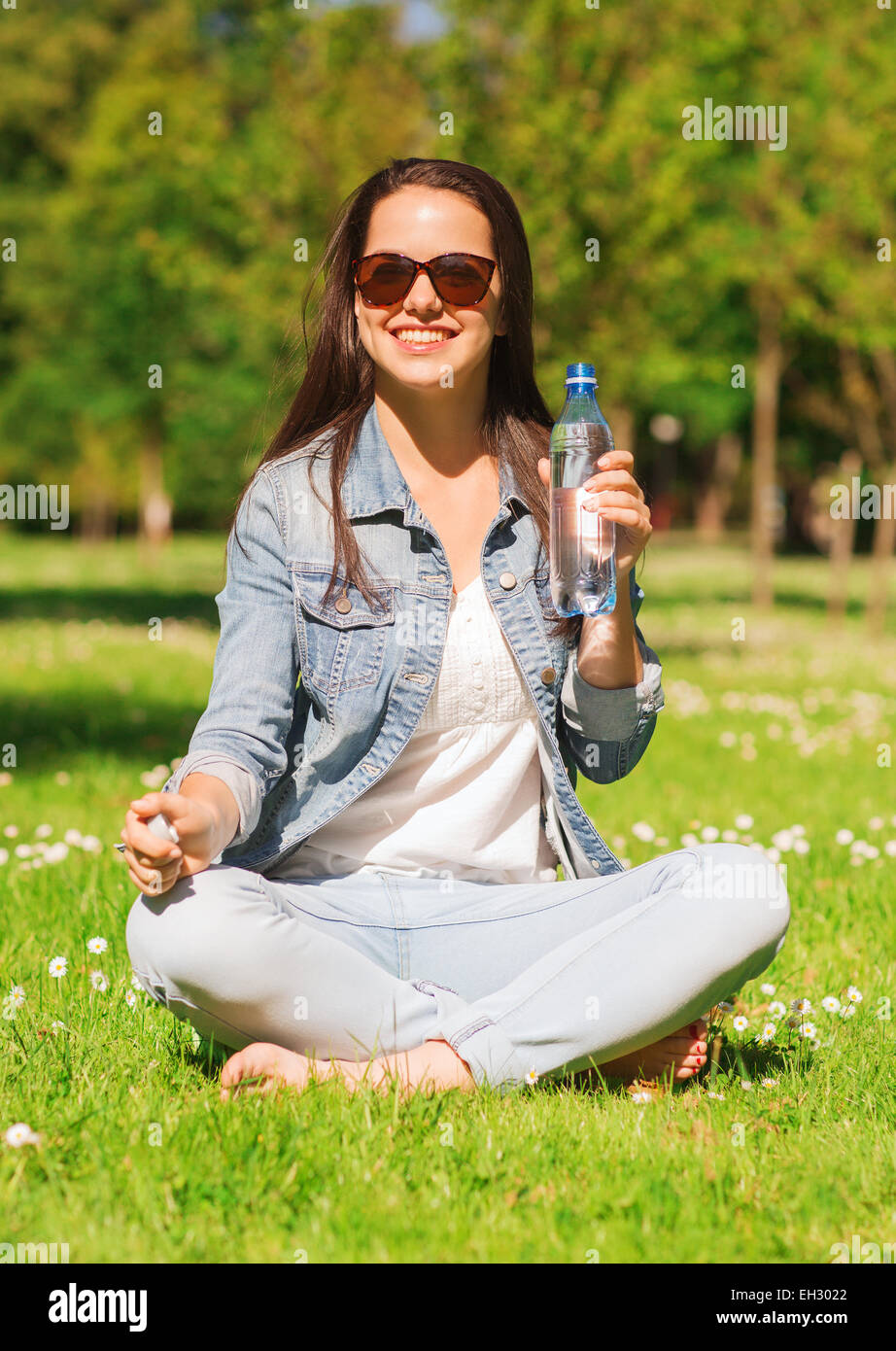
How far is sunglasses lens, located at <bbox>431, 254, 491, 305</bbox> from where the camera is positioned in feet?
11.0

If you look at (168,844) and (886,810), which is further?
(886,810)

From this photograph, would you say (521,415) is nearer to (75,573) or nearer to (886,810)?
(886,810)

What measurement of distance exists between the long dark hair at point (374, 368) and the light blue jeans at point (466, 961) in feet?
2.36

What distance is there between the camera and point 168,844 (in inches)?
110

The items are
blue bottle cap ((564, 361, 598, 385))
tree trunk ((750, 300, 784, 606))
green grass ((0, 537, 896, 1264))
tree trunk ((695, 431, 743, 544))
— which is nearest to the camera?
green grass ((0, 537, 896, 1264))

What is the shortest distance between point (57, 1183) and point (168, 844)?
645mm

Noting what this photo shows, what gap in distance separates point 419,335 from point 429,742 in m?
0.96

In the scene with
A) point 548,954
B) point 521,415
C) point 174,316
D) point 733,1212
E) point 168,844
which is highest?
point 174,316

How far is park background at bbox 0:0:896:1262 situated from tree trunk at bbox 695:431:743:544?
7.00 meters

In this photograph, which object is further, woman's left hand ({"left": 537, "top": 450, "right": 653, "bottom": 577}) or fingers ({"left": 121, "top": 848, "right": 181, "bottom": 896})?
woman's left hand ({"left": 537, "top": 450, "right": 653, "bottom": 577})

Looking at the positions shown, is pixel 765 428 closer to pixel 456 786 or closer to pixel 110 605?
pixel 110 605

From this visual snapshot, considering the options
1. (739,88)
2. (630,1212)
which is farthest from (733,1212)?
(739,88)

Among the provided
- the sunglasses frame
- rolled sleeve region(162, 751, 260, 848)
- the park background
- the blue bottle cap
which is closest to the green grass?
the park background

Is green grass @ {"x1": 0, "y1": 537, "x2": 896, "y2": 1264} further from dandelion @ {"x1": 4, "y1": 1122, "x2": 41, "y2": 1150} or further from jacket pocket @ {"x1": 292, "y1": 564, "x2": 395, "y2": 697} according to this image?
jacket pocket @ {"x1": 292, "y1": 564, "x2": 395, "y2": 697}
